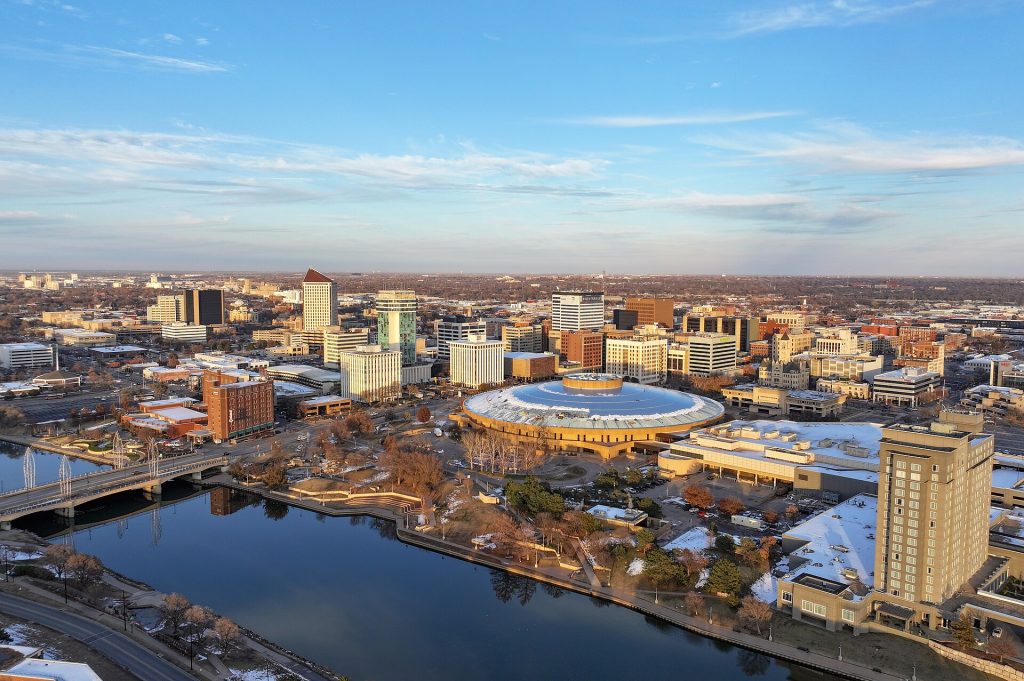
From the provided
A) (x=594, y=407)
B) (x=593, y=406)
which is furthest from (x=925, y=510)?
(x=593, y=406)

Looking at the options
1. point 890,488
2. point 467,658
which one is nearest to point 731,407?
point 890,488

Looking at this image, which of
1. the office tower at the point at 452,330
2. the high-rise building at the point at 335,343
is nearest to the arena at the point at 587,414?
the office tower at the point at 452,330

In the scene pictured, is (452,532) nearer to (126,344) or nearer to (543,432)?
(543,432)

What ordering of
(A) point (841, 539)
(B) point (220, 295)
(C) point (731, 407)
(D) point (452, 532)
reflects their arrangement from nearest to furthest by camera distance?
(A) point (841, 539)
(D) point (452, 532)
(C) point (731, 407)
(B) point (220, 295)

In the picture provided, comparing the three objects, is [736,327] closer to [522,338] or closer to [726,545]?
[522,338]

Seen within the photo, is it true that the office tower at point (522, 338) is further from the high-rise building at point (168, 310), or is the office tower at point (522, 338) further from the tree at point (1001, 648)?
the tree at point (1001, 648)

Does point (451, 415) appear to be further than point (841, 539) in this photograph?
Yes

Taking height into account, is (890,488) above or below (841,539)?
above
